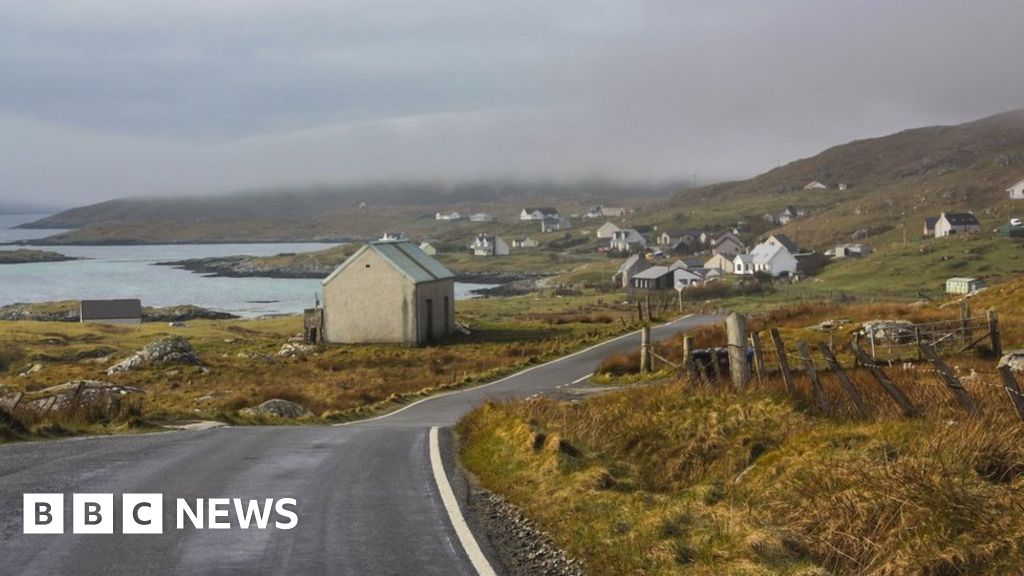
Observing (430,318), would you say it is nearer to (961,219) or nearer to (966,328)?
(966,328)

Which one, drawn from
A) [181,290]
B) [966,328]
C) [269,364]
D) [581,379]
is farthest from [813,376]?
[181,290]

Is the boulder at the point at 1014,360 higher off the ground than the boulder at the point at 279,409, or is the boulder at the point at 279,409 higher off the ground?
the boulder at the point at 1014,360

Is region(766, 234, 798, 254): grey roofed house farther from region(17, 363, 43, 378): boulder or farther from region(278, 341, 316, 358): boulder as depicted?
region(17, 363, 43, 378): boulder

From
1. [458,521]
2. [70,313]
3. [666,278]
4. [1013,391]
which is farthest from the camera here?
[666,278]

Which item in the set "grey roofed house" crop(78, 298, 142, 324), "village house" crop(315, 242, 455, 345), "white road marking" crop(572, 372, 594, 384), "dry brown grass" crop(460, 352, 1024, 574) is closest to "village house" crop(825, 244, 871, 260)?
"grey roofed house" crop(78, 298, 142, 324)

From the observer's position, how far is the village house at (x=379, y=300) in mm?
56062

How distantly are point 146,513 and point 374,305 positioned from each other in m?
46.5

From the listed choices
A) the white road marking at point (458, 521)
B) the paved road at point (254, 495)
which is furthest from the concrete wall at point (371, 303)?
the white road marking at point (458, 521)

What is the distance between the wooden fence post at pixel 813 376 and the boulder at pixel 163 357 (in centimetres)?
3937

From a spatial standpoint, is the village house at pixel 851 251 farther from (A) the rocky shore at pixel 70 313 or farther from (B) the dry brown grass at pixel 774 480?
(B) the dry brown grass at pixel 774 480

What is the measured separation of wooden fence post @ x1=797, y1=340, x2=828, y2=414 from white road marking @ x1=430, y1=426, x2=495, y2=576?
5.19m

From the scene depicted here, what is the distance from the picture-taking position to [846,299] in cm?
8112

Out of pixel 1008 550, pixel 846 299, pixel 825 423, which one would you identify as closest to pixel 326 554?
pixel 1008 550

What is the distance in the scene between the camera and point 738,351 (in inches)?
701
